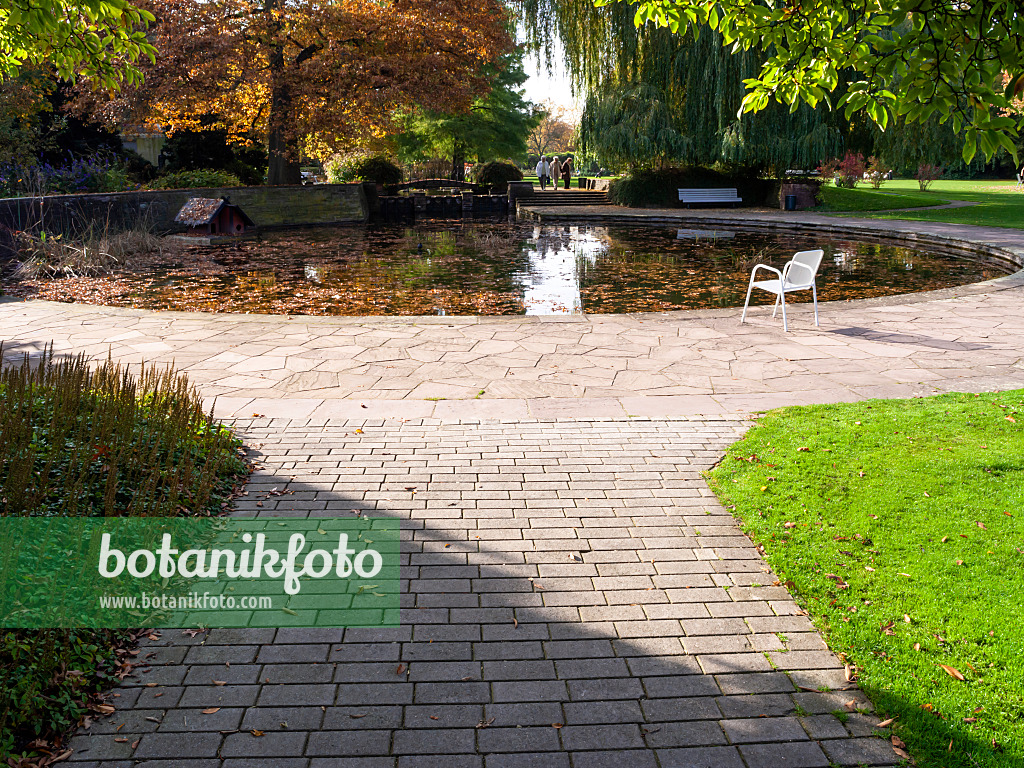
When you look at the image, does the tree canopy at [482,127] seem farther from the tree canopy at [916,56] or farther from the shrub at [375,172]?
the tree canopy at [916,56]

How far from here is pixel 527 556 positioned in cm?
424

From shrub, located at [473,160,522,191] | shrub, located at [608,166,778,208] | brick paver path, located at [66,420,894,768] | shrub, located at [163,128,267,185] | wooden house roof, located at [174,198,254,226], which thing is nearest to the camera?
brick paver path, located at [66,420,894,768]

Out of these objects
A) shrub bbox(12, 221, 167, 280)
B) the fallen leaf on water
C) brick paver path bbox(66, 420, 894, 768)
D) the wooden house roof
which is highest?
the wooden house roof

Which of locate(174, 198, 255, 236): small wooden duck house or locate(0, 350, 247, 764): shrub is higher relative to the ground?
locate(174, 198, 255, 236): small wooden duck house

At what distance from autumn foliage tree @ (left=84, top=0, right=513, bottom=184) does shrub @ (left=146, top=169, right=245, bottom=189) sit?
196 centimetres

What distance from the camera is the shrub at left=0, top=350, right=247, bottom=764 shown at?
9.84 ft

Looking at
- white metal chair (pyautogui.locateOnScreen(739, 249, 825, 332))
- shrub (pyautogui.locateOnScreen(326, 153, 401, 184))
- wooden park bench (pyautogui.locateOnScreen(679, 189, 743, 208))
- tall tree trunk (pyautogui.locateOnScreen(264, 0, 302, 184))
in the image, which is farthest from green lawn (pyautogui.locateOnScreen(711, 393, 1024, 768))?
shrub (pyautogui.locateOnScreen(326, 153, 401, 184))

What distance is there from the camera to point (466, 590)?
391 cm

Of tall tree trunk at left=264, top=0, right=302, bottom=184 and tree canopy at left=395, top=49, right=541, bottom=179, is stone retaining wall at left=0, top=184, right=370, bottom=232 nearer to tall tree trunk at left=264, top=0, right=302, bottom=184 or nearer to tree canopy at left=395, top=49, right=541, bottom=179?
tall tree trunk at left=264, top=0, right=302, bottom=184

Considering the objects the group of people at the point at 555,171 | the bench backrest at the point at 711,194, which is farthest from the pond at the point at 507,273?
the group of people at the point at 555,171

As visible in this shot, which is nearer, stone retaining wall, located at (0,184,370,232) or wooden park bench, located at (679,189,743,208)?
stone retaining wall, located at (0,184,370,232)

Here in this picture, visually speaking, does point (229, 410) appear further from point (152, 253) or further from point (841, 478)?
point (152, 253)
